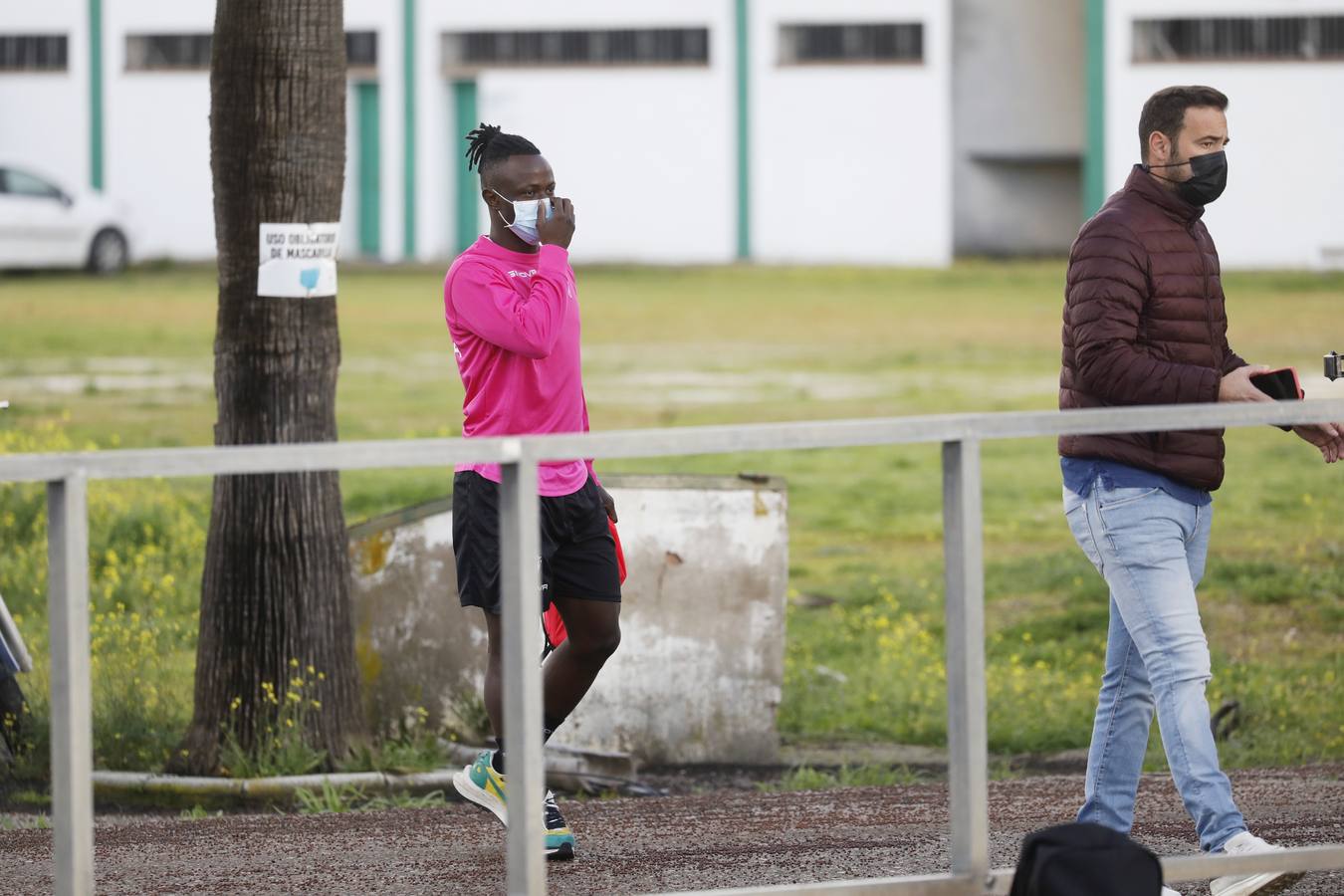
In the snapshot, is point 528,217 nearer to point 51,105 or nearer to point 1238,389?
point 1238,389

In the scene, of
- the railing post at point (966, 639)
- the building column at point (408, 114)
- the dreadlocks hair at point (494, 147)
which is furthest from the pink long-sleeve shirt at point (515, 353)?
the building column at point (408, 114)

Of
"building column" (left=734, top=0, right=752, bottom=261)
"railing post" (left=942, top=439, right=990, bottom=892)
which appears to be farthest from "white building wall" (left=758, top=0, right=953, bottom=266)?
"railing post" (left=942, top=439, right=990, bottom=892)

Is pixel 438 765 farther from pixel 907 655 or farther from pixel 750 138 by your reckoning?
pixel 750 138

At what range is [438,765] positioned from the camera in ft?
22.0

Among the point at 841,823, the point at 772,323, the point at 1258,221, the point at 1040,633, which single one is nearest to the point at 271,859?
the point at 841,823

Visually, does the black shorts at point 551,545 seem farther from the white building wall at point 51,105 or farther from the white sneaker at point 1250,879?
the white building wall at point 51,105

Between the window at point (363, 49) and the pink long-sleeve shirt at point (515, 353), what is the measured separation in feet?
98.5

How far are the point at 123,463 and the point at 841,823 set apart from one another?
2.67 m

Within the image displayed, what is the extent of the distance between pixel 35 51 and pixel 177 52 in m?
2.49

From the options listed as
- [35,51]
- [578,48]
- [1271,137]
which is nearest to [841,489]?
[1271,137]

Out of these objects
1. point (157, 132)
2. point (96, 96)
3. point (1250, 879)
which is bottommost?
point (1250, 879)

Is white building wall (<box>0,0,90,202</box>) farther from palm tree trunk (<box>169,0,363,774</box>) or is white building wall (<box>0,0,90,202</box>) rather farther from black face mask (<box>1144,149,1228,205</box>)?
black face mask (<box>1144,149,1228,205</box>)

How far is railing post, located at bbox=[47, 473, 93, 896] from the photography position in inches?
139

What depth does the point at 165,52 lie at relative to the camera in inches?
1356
